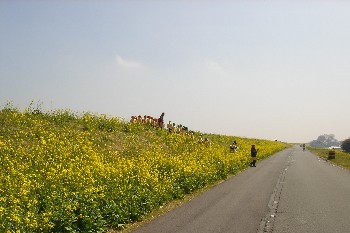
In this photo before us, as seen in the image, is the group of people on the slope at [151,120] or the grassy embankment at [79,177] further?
the group of people on the slope at [151,120]

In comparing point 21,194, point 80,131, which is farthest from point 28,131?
point 21,194

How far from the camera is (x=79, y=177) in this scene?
11.2m

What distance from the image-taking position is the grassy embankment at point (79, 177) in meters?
8.73

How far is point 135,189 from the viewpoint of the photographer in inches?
494

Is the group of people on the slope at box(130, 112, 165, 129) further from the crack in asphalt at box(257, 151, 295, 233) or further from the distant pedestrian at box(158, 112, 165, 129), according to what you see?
the crack in asphalt at box(257, 151, 295, 233)

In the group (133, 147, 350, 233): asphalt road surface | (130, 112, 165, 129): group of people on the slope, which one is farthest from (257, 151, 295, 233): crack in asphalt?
(130, 112, 165, 129): group of people on the slope

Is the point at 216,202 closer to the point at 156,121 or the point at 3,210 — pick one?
the point at 3,210

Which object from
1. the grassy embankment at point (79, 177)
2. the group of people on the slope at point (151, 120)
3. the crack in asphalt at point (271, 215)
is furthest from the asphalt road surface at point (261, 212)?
the group of people on the slope at point (151, 120)

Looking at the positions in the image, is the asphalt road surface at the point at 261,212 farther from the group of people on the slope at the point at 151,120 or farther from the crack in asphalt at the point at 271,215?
the group of people on the slope at the point at 151,120

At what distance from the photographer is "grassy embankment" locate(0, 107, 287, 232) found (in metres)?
8.73

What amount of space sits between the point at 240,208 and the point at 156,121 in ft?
79.3

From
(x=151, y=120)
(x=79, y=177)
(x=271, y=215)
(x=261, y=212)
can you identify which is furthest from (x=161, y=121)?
(x=79, y=177)

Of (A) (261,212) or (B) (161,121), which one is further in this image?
(B) (161,121)

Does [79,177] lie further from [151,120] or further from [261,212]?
[151,120]
